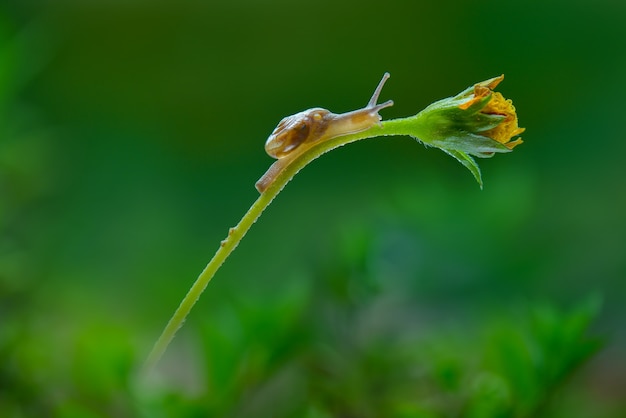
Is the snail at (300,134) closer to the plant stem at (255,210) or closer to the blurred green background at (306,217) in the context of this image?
the plant stem at (255,210)

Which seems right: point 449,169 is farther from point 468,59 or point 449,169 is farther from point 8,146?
point 8,146

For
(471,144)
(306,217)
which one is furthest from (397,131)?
(306,217)

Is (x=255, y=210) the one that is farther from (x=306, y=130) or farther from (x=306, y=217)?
(x=306, y=217)

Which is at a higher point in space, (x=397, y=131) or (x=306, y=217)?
(x=397, y=131)

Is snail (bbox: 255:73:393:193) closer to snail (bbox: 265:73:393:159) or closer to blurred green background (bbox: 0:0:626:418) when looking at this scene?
snail (bbox: 265:73:393:159)

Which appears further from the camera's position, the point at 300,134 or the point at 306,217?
the point at 306,217

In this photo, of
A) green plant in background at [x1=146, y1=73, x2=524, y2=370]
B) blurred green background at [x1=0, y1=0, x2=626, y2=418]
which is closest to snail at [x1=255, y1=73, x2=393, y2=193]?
green plant in background at [x1=146, y1=73, x2=524, y2=370]
